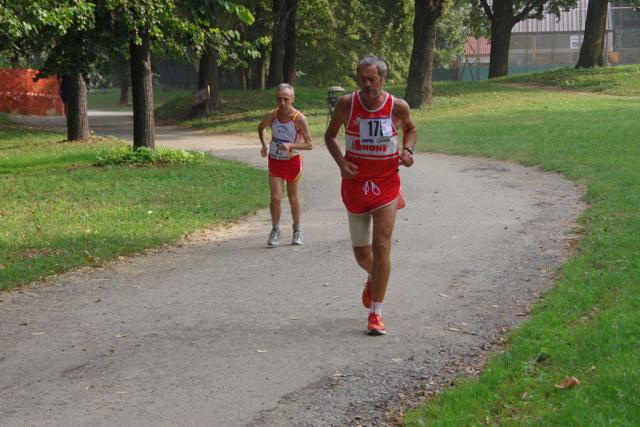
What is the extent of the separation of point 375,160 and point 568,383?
240cm

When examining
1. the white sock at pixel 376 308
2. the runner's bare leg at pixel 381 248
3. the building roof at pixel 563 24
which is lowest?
the white sock at pixel 376 308

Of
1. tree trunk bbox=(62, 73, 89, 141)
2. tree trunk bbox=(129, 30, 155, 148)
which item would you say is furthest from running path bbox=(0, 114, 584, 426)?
tree trunk bbox=(62, 73, 89, 141)

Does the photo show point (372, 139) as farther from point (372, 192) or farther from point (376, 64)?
point (376, 64)

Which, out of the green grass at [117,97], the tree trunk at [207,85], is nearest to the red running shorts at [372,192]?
the tree trunk at [207,85]

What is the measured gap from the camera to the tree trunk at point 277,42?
3791 cm

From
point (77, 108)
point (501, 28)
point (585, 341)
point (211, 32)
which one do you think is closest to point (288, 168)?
point (585, 341)

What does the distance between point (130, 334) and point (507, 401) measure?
3046 millimetres

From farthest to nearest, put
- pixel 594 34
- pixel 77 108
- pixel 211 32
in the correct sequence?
pixel 594 34, pixel 77 108, pixel 211 32

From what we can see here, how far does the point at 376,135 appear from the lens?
7.33 m

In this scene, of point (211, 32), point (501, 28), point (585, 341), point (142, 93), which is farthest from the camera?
point (501, 28)

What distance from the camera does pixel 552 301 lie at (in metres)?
7.75

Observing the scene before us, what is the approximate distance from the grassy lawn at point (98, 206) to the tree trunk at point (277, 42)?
16.4 metres

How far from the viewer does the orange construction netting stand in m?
Answer: 45.7

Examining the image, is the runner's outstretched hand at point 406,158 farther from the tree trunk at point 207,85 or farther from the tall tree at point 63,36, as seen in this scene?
the tree trunk at point 207,85
